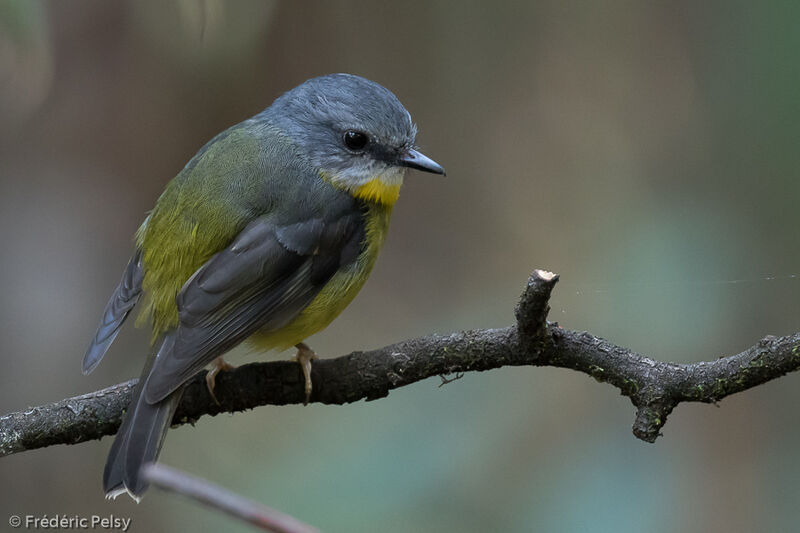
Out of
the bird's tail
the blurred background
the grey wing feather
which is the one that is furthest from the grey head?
the bird's tail

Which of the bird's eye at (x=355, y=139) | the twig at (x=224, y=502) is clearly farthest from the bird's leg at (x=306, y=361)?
the twig at (x=224, y=502)

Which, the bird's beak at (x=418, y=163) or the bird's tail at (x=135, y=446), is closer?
the bird's tail at (x=135, y=446)

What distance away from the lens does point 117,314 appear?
3.62 m

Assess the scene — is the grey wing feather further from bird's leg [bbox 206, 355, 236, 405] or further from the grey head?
the grey head

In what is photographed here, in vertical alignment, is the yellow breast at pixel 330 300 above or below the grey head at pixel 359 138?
below

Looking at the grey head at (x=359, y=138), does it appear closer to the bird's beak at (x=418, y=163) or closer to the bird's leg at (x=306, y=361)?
the bird's beak at (x=418, y=163)

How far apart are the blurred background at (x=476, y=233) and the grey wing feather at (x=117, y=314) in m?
0.49

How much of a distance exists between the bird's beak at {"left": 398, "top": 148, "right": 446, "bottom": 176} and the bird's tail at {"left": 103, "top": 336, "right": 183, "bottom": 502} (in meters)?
1.40

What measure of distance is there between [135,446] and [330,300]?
3.05 ft

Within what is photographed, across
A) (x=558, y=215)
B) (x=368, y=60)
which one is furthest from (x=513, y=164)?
(x=368, y=60)

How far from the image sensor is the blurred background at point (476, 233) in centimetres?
367

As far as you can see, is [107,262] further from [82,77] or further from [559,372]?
[559,372]

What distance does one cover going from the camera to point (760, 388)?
14.0 ft

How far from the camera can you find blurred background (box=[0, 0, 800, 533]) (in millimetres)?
3666
